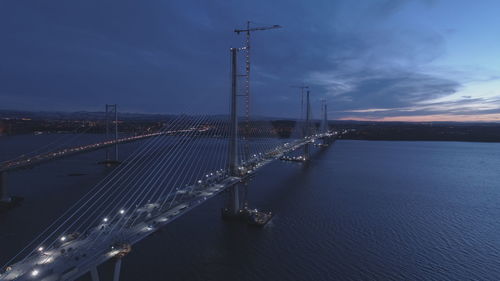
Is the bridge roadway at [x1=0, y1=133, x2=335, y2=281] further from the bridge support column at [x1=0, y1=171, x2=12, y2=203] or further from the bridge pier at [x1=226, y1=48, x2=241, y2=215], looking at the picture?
the bridge support column at [x1=0, y1=171, x2=12, y2=203]

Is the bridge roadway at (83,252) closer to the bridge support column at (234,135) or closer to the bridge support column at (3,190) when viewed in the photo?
the bridge support column at (234,135)

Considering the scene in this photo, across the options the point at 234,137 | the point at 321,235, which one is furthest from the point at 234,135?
the point at 321,235

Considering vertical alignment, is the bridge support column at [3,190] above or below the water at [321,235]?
above

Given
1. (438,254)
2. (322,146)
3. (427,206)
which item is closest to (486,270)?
(438,254)

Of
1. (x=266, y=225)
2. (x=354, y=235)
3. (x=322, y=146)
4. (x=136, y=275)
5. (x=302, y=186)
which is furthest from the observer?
(x=322, y=146)

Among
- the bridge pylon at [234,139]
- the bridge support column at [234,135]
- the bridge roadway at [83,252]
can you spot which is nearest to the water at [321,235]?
the bridge roadway at [83,252]

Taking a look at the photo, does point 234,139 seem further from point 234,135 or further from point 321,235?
point 321,235

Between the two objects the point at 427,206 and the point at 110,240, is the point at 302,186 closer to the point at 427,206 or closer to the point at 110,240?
the point at 427,206

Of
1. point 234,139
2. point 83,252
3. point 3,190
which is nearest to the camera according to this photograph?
point 83,252
